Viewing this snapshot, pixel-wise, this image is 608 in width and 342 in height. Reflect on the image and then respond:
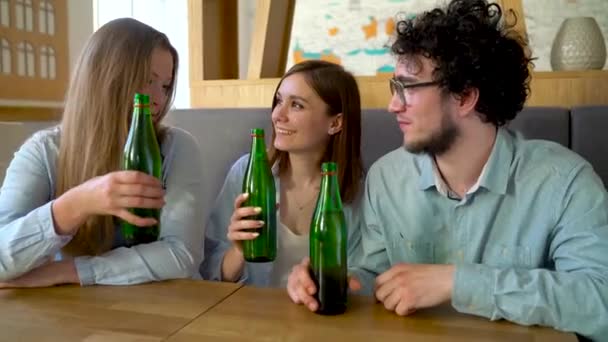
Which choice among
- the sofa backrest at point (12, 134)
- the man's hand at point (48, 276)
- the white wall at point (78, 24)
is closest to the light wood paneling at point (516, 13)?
the man's hand at point (48, 276)

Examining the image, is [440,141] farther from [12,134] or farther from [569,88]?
[12,134]

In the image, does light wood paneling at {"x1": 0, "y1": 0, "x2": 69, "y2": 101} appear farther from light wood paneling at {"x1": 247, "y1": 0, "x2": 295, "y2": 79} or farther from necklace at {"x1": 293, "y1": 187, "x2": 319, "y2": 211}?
necklace at {"x1": 293, "y1": 187, "x2": 319, "y2": 211}

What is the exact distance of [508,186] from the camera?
128 cm

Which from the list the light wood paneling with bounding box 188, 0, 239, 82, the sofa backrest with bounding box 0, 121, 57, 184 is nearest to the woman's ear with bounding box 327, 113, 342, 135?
the light wood paneling with bounding box 188, 0, 239, 82

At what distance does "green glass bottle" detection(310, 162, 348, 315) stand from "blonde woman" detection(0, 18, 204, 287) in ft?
1.09

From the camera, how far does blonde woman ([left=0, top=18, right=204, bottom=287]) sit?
1158mm

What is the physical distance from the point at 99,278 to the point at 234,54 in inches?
64.3

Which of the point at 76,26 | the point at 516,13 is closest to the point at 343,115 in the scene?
the point at 516,13

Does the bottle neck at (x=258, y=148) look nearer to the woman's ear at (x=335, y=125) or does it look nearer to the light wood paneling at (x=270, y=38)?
the woman's ear at (x=335, y=125)

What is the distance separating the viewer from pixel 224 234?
1.83m

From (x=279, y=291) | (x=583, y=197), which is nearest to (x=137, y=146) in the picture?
(x=279, y=291)

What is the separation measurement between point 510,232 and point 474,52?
1.54 feet

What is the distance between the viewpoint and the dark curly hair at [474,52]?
4.55 ft

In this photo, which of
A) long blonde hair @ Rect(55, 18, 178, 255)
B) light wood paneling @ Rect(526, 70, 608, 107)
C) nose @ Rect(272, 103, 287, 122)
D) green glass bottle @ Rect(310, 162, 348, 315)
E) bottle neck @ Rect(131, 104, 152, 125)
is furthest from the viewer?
light wood paneling @ Rect(526, 70, 608, 107)
